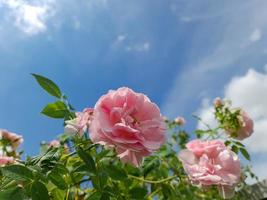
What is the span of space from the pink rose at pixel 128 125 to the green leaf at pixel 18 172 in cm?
15

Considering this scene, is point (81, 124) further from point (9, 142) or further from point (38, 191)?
point (9, 142)

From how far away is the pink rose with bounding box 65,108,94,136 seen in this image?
40.0 inches

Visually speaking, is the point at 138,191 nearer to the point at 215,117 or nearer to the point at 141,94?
the point at 141,94

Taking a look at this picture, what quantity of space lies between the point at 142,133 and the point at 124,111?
61 millimetres

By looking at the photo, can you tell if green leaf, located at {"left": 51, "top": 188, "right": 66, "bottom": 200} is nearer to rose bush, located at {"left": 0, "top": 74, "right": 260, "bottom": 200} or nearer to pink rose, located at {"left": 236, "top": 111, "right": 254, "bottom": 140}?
rose bush, located at {"left": 0, "top": 74, "right": 260, "bottom": 200}

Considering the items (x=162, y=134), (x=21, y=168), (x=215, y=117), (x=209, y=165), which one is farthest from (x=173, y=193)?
(x=215, y=117)

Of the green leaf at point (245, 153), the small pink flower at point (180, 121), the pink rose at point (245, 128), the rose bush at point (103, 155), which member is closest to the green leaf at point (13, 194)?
the rose bush at point (103, 155)

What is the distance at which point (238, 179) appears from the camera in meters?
1.32

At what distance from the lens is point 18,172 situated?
2.82ft

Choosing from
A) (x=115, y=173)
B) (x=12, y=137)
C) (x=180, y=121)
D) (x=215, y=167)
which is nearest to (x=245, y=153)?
(x=215, y=167)

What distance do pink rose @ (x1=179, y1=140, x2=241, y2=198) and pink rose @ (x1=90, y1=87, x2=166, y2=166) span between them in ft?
A: 1.30

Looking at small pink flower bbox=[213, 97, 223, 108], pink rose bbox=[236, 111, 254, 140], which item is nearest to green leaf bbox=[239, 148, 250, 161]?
pink rose bbox=[236, 111, 254, 140]

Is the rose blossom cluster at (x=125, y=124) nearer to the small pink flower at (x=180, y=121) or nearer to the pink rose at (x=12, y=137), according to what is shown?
the pink rose at (x=12, y=137)

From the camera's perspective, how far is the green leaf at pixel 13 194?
829 mm
